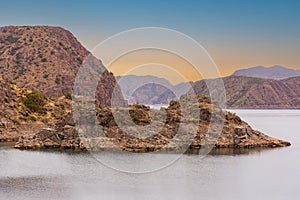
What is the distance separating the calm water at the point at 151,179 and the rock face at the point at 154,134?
7.78 metres

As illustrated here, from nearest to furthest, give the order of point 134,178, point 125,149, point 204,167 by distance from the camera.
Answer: point 134,178 < point 204,167 < point 125,149

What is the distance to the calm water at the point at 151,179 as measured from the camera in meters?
50.0

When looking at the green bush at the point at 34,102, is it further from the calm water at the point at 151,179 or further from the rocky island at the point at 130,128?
the calm water at the point at 151,179

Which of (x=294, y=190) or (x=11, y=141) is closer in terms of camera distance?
(x=294, y=190)

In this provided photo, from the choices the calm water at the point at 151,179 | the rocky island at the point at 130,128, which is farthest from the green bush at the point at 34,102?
the calm water at the point at 151,179

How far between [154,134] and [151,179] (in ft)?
104

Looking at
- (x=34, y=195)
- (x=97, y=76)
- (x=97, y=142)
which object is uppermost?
(x=97, y=76)

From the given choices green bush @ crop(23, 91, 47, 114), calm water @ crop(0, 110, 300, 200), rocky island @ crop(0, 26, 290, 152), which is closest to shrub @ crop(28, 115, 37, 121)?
rocky island @ crop(0, 26, 290, 152)

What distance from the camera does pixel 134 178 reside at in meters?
58.4

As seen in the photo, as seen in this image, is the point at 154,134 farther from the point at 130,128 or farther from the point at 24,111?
Result: the point at 24,111

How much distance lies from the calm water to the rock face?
25.5ft

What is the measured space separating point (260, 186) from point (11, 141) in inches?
2116

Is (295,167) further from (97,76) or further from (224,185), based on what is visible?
(97,76)

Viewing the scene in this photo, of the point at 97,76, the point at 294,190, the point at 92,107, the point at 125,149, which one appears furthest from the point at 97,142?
the point at 97,76
